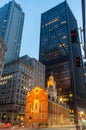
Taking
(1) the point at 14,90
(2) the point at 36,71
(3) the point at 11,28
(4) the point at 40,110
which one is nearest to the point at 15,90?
(1) the point at 14,90

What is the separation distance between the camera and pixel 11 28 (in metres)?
174

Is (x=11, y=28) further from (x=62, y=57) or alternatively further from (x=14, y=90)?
(x=14, y=90)

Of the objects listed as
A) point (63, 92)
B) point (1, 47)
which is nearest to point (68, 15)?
point (63, 92)

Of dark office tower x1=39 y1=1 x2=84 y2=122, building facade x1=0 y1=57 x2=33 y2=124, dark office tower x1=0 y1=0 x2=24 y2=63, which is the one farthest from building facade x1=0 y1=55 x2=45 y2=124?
dark office tower x1=0 y1=0 x2=24 y2=63

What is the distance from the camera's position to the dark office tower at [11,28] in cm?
16500

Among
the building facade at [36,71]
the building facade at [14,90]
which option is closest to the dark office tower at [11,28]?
the building facade at [36,71]

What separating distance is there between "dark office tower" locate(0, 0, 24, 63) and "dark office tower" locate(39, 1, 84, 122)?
31898 mm

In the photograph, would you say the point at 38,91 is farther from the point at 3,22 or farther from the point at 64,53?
the point at 3,22

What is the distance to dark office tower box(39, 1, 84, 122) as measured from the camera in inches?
5692

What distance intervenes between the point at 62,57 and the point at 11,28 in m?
67.4

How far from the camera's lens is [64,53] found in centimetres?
16638

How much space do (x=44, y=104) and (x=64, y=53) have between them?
10899 cm

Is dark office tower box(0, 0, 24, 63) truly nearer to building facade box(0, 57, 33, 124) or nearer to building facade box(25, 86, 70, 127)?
building facade box(0, 57, 33, 124)

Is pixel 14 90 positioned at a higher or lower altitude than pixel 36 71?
lower
